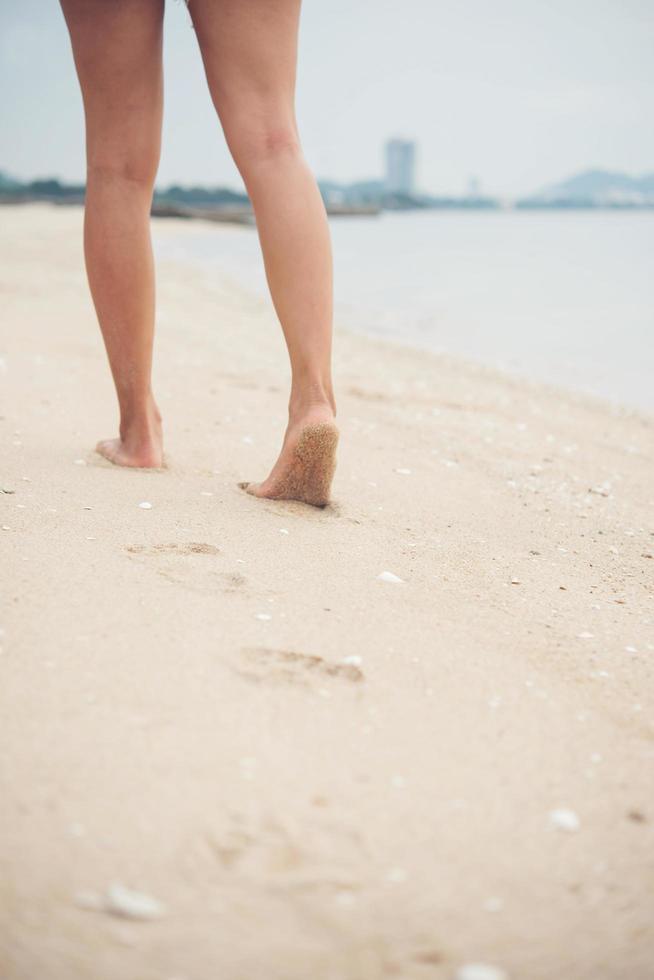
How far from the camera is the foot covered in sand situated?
187 centimetres

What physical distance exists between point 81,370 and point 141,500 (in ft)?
5.96

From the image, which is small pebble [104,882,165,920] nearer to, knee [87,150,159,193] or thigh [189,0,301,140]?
thigh [189,0,301,140]

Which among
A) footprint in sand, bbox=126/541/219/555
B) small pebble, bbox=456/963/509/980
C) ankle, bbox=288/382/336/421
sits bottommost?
small pebble, bbox=456/963/509/980

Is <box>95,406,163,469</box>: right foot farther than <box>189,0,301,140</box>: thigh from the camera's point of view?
Yes

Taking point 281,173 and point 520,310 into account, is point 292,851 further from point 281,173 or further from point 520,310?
point 520,310

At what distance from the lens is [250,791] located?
38.5 inches

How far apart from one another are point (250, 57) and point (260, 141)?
0.16m

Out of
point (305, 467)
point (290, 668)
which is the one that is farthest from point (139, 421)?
point (290, 668)

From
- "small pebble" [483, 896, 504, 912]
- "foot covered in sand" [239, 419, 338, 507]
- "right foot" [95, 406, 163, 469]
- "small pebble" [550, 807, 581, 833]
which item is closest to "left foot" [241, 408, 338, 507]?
"foot covered in sand" [239, 419, 338, 507]

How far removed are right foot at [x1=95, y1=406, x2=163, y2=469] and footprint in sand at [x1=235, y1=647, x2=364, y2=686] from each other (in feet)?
3.44

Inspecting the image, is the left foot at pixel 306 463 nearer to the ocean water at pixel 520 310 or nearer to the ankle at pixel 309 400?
the ankle at pixel 309 400

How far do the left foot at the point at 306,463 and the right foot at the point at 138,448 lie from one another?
30cm

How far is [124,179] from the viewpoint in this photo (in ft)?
6.77

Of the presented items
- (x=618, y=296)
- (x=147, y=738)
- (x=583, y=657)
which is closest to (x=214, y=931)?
(x=147, y=738)
